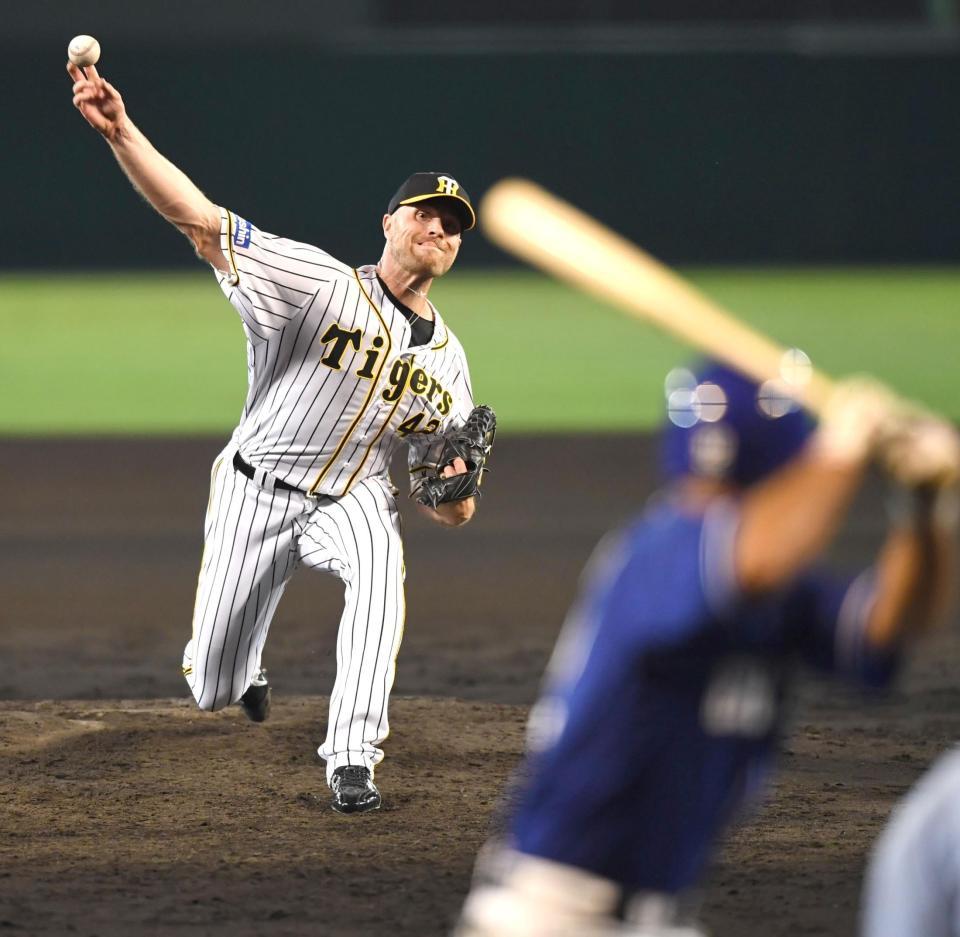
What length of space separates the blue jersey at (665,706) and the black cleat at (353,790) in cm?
263

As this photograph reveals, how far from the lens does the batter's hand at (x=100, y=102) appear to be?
5148 mm

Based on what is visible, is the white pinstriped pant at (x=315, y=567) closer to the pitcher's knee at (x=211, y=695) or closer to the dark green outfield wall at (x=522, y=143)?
the pitcher's knee at (x=211, y=695)

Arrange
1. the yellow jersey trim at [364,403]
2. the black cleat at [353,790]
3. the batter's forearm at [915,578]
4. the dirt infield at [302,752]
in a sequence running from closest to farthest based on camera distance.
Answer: the batter's forearm at [915,578] → the dirt infield at [302,752] → the black cleat at [353,790] → the yellow jersey trim at [364,403]

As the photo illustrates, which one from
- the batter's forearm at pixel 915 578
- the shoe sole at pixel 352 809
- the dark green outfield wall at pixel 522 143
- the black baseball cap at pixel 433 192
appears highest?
the dark green outfield wall at pixel 522 143

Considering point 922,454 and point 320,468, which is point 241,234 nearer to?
point 320,468

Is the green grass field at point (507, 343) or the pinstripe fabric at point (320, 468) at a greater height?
the green grass field at point (507, 343)

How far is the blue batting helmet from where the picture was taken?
2586mm

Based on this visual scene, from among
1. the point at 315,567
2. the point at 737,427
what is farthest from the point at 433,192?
the point at 737,427

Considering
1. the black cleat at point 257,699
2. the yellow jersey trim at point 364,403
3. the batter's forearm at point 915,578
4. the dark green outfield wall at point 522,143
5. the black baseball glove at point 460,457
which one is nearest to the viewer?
Answer: the batter's forearm at point 915,578

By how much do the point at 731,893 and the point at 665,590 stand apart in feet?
7.53

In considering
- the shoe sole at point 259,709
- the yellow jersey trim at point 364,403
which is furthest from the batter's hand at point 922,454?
the shoe sole at point 259,709

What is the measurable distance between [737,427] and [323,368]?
306cm

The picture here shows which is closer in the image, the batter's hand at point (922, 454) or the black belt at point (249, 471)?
the batter's hand at point (922, 454)

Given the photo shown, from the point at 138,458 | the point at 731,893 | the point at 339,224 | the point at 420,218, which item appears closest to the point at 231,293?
the point at 420,218
